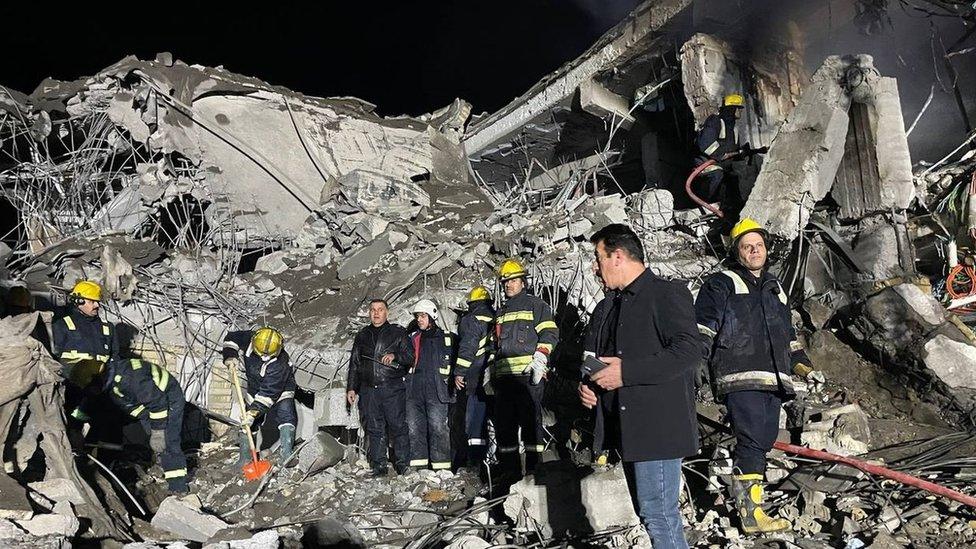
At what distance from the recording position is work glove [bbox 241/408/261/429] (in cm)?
629

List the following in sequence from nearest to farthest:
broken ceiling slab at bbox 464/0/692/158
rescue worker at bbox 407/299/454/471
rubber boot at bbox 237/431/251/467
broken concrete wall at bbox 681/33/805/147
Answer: rescue worker at bbox 407/299/454/471, rubber boot at bbox 237/431/251/467, broken concrete wall at bbox 681/33/805/147, broken ceiling slab at bbox 464/0/692/158

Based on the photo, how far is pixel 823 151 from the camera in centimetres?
616

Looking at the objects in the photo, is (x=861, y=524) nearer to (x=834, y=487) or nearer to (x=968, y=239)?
(x=834, y=487)

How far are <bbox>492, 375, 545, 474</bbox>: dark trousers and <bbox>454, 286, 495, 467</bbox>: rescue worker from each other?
0.41 metres

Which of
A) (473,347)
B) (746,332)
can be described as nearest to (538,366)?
(473,347)

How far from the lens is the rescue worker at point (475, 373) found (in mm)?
5922

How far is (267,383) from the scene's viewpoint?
256 inches

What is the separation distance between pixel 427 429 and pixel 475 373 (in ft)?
2.62

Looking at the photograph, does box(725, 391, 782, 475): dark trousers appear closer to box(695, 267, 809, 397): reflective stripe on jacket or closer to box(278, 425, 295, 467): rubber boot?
box(695, 267, 809, 397): reflective stripe on jacket

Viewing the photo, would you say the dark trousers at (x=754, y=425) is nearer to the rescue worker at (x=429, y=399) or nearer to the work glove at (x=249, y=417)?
the rescue worker at (x=429, y=399)

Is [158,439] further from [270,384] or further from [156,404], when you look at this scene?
[270,384]

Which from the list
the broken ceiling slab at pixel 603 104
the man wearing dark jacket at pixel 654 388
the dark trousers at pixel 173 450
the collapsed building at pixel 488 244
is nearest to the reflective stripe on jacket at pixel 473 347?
the collapsed building at pixel 488 244

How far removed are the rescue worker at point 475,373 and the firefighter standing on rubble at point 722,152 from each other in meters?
3.02

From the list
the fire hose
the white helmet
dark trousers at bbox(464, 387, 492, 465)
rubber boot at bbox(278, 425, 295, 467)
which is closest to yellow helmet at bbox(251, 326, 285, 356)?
rubber boot at bbox(278, 425, 295, 467)
